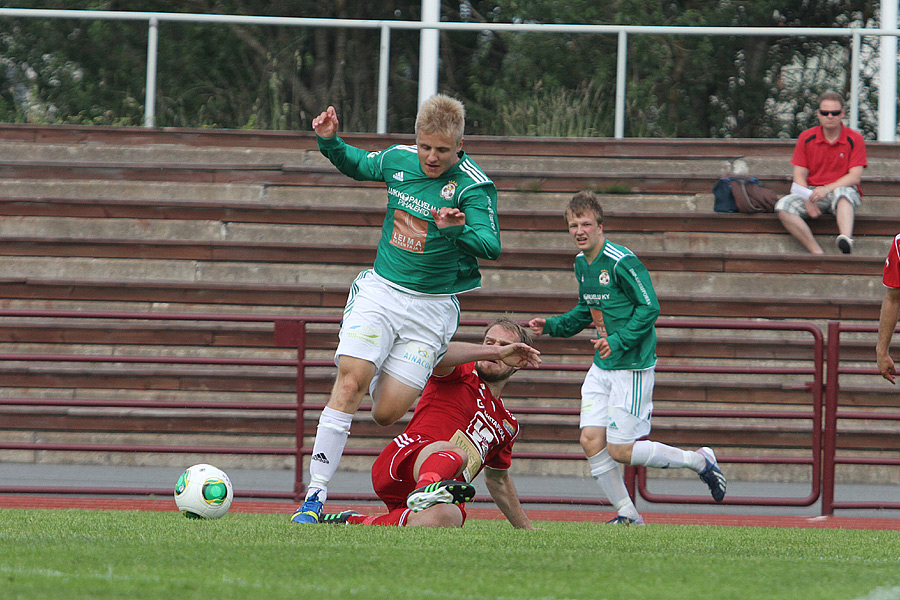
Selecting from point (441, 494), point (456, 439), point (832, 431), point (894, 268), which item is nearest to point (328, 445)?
point (456, 439)

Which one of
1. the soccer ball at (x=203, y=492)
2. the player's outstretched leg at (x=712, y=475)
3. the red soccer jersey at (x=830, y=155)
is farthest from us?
the red soccer jersey at (x=830, y=155)

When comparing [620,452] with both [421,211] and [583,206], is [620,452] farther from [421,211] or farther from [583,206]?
[421,211]

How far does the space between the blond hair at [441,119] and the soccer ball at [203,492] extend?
6.81 ft

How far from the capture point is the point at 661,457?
670cm

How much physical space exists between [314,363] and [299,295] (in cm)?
251

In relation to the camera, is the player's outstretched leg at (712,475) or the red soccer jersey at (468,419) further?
the player's outstretched leg at (712,475)

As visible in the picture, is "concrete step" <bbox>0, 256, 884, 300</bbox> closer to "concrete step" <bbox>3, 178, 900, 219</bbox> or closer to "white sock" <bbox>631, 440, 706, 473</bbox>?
"concrete step" <bbox>3, 178, 900, 219</bbox>

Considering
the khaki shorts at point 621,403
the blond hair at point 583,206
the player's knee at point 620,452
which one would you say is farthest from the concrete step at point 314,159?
the player's knee at point 620,452

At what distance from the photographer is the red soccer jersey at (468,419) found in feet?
16.8

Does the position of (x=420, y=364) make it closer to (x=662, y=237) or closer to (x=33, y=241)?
(x=662, y=237)

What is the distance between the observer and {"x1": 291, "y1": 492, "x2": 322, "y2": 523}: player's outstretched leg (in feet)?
16.5

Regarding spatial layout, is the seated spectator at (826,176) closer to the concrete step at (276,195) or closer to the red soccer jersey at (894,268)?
the concrete step at (276,195)

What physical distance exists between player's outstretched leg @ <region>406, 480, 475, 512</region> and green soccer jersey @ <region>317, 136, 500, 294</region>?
1.23 metres

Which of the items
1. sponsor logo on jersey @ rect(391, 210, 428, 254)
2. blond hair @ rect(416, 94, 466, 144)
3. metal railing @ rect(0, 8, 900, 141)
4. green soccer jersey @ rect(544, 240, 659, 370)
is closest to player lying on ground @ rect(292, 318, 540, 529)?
sponsor logo on jersey @ rect(391, 210, 428, 254)
